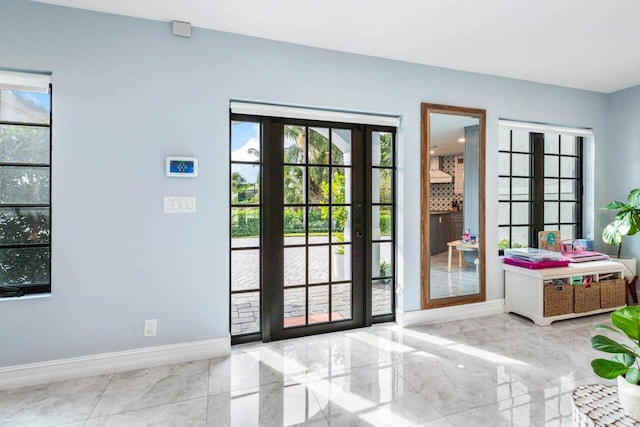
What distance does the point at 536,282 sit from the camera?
11.0ft

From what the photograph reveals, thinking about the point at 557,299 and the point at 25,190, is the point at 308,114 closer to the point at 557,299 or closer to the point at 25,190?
the point at 25,190

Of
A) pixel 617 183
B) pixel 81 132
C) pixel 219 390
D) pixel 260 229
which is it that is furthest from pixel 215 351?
pixel 617 183

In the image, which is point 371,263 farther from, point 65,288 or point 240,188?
point 65,288

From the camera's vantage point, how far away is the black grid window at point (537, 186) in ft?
12.7

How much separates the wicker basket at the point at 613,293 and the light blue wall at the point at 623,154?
0.63m

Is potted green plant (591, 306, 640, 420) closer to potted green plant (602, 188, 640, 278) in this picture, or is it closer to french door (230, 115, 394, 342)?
potted green plant (602, 188, 640, 278)

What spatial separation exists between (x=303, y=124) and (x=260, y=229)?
1.03 meters

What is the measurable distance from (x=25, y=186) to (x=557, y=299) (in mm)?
4752

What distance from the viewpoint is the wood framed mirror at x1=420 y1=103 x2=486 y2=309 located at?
11.1 ft

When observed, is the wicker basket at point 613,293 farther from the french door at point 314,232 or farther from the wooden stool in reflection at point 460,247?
the french door at point 314,232

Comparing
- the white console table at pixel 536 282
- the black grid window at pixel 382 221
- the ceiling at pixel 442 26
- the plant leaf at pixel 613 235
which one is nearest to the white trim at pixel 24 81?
the ceiling at pixel 442 26

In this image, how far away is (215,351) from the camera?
8.80 feet

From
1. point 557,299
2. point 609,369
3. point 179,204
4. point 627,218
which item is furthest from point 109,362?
point 627,218

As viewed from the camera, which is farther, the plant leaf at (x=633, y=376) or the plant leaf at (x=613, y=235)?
the plant leaf at (x=613, y=235)
